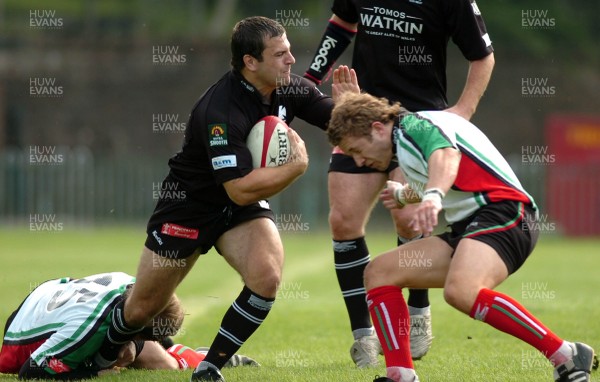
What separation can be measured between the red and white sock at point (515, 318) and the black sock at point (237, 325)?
4.65 feet

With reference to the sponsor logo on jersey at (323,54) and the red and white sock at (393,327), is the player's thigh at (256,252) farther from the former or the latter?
the sponsor logo on jersey at (323,54)

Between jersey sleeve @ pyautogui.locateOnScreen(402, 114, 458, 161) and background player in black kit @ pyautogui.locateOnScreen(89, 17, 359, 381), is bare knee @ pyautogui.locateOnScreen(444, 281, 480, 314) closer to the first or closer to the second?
jersey sleeve @ pyautogui.locateOnScreen(402, 114, 458, 161)

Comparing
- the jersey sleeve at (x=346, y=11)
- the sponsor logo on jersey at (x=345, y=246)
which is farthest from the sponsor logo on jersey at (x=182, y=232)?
the jersey sleeve at (x=346, y=11)

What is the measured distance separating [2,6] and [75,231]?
37.5 ft

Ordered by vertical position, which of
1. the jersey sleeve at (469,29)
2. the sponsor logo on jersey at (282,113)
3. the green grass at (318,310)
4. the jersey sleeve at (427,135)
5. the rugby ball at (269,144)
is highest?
the jersey sleeve at (469,29)

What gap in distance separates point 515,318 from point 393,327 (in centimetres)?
65

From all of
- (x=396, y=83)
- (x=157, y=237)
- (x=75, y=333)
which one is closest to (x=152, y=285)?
(x=157, y=237)

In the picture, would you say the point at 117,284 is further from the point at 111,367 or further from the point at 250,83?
the point at 250,83

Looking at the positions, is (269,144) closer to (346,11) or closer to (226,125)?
(226,125)

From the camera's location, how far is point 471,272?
5.02 m

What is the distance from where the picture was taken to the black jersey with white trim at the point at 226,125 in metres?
5.79

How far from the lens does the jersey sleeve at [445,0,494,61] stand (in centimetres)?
666

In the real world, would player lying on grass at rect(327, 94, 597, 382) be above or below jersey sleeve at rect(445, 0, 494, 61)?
below

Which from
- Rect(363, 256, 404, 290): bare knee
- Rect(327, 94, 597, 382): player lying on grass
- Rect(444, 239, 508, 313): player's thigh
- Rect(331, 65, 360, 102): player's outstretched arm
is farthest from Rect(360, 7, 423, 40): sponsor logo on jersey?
Rect(444, 239, 508, 313): player's thigh
